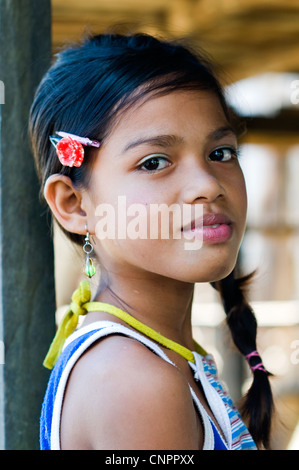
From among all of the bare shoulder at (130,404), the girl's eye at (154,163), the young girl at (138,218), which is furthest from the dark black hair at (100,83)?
the bare shoulder at (130,404)

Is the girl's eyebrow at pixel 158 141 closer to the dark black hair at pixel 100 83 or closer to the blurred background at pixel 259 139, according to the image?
the dark black hair at pixel 100 83

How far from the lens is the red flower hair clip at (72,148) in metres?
1.20

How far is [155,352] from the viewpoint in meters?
1.11

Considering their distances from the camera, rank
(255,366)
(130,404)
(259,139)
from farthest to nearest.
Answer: (259,139) < (255,366) < (130,404)

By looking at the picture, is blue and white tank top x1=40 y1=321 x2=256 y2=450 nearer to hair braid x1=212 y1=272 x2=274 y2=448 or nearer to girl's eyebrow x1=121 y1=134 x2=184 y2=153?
hair braid x1=212 y1=272 x2=274 y2=448

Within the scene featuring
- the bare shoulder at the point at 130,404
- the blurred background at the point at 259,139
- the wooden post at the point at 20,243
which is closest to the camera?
the bare shoulder at the point at 130,404

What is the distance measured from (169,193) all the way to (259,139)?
380 cm

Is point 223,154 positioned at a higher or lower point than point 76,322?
higher

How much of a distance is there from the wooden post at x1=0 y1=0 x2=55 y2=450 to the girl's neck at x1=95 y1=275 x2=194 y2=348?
20 centimetres

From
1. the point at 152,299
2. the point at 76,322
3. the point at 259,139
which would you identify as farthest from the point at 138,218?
the point at 259,139

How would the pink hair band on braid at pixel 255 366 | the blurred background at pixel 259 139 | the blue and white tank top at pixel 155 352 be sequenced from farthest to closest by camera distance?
the blurred background at pixel 259 139 → the pink hair band on braid at pixel 255 366 → the blue and white tank top at pixel 155 352

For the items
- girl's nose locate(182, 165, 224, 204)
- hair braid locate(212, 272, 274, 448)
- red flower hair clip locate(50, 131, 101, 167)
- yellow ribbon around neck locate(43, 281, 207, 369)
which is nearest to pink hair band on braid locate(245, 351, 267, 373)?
hair braid locate(212, 272, 274, 448)

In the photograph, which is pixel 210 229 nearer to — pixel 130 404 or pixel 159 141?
pixel 159 141

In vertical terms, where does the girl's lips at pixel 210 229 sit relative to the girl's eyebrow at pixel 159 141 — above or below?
below
